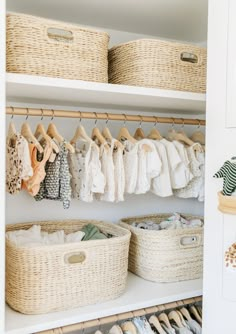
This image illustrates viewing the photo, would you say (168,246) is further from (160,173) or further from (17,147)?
(17,147)

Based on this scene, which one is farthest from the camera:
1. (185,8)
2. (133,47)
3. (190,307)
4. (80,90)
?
(190,307)

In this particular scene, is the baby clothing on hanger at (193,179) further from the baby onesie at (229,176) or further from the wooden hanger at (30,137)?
the wooden hanger at (30,137)

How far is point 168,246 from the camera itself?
164cm

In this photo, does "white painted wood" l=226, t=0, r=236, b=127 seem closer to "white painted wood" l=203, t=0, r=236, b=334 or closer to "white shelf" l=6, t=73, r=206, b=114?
"white painted wood" l=203, t=0, r=236, b=334

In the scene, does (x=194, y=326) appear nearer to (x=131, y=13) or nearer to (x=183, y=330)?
(x=183, y=330)

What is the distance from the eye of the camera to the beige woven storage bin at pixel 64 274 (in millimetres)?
1312

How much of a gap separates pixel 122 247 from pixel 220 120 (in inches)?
23.6

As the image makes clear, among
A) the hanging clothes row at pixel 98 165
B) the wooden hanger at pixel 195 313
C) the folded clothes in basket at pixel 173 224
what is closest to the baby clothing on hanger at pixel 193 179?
the hanging clothes row at pixel 98 165

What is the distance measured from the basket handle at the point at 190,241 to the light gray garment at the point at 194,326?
33 centimetres

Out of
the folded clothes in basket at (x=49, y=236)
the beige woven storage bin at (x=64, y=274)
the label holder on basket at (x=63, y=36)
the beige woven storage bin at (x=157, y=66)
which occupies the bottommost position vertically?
the beige woven storage bin at (x=64, y=274)

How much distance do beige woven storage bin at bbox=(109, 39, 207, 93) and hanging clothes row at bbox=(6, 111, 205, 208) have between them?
0.27 m

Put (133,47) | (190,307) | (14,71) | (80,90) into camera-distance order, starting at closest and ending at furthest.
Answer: (14,71), (80,90), (133,47), (190,307)

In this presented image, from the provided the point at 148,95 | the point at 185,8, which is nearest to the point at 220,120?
the point at 148,95

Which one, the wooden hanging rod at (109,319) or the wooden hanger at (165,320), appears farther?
the wooden hanger at (165,320)
